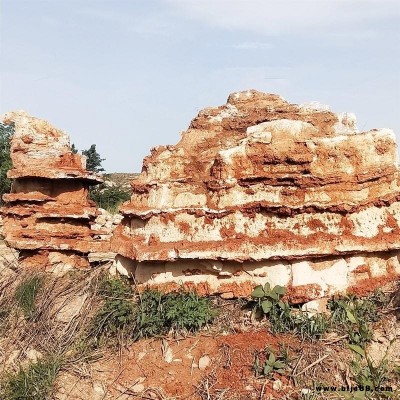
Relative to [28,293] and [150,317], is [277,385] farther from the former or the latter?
[28,293]

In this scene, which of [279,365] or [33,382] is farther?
[33,382]

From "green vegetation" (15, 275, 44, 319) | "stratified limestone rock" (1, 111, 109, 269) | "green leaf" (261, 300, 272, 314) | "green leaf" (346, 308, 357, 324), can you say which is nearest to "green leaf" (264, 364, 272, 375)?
"green leaf" (261, 300, 272, 314)

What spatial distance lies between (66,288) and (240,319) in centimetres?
225

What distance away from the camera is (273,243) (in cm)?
474

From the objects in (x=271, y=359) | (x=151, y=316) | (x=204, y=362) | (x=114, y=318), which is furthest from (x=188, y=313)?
(x=271, y=359)

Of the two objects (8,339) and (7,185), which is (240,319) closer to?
(8,339)

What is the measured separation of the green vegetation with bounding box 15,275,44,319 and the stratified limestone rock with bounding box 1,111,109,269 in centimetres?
70

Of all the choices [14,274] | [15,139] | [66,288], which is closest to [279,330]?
[66,288]

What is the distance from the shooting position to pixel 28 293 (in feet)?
19.5

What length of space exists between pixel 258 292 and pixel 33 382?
82.7 inches

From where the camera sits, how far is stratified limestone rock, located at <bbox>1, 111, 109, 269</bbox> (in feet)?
22.6

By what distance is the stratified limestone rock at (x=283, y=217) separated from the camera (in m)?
4.79

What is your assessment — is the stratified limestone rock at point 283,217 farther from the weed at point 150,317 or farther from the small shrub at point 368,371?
the small shrub at point 368,371

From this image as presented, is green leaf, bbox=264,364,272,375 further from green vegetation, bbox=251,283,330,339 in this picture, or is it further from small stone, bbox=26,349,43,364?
small stone, bbox=26,349,43,364
